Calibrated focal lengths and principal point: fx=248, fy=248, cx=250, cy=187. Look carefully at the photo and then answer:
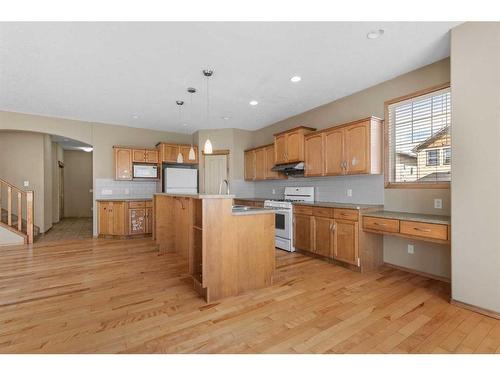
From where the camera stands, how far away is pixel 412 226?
2.84 m

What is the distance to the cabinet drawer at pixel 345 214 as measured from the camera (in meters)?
3.43

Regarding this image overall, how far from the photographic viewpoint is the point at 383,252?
12.1 feet

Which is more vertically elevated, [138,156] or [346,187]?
[138,156]

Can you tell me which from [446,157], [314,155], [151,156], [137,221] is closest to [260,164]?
[314,155]

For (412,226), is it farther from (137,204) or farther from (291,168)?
(137,204)

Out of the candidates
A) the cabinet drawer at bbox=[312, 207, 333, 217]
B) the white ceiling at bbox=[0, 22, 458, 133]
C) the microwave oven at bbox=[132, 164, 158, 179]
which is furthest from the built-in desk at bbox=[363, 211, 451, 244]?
the microwave oven at bbox=[132, 164, 158, 179]

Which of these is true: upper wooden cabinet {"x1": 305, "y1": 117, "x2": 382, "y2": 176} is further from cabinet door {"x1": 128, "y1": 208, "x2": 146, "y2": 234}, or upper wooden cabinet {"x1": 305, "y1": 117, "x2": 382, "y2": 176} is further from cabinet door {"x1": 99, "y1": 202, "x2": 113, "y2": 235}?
cabinet door {"x1": 99, "y1": 202, "x2": 113, "y2": 235}

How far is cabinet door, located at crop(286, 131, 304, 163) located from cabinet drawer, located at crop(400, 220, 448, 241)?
215 cm

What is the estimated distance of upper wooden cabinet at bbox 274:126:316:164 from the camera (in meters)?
4.62

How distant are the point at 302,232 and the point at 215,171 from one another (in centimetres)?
317

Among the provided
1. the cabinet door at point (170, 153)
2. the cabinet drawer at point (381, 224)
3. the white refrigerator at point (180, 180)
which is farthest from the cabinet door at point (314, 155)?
the cabinet door at point (170, 153)

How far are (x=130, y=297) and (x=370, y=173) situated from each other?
344 cm
